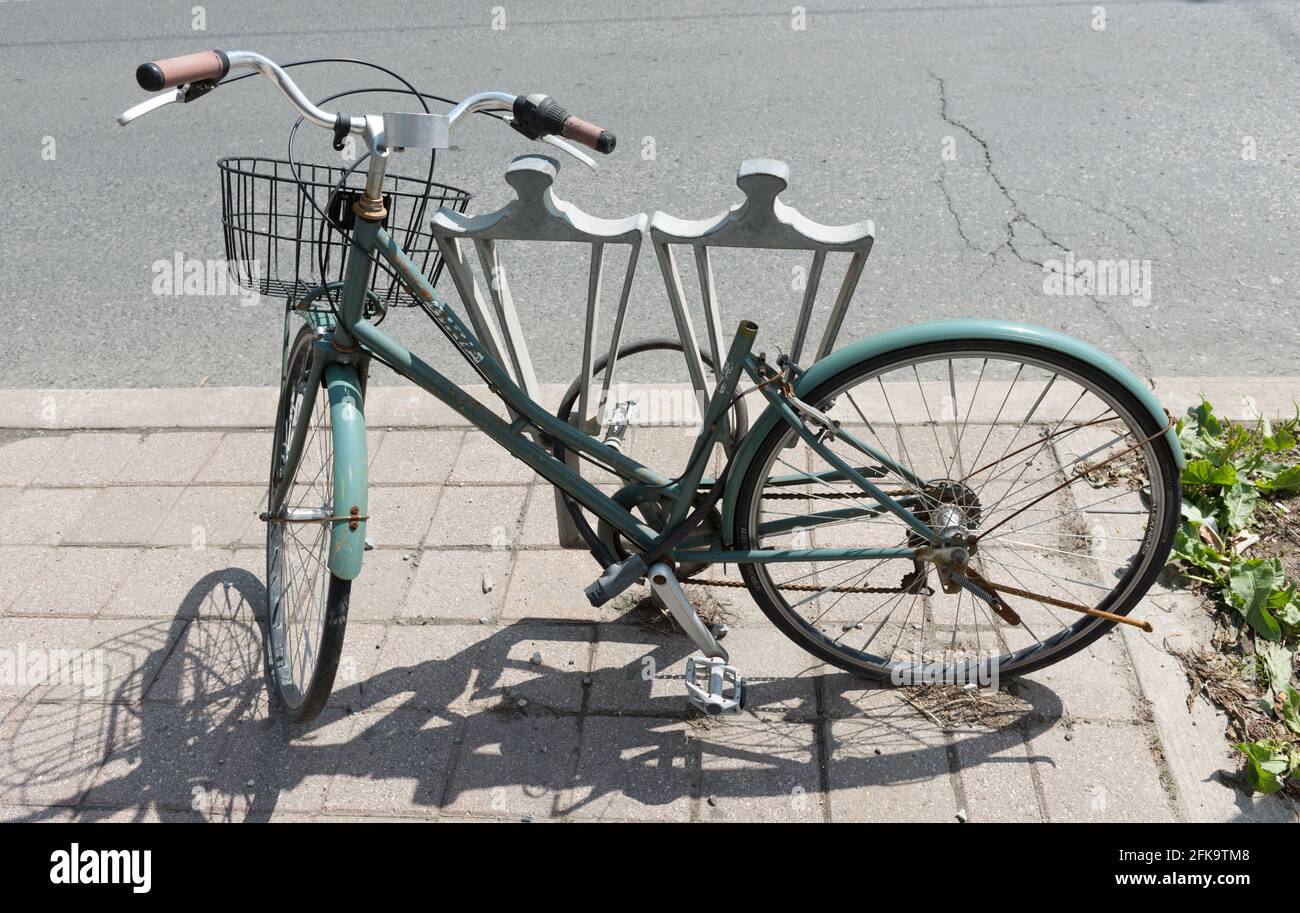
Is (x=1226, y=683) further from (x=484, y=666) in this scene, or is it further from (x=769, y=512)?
(x=484, y=666)

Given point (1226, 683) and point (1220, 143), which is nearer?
point (1226, 683)

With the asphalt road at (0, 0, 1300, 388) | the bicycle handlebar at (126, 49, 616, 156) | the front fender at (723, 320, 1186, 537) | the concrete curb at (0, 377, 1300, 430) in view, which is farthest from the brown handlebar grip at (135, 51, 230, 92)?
the asphalt road at (0, 0, 1300, 388)

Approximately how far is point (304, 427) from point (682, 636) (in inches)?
45.2

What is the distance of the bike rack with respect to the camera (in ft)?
7.85

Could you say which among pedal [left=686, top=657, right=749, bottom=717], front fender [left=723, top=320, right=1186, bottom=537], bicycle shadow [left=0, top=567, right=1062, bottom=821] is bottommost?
bicycle shadow [left=0, top=567, right=1062, bottom=821]

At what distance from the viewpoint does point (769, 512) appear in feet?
10.5

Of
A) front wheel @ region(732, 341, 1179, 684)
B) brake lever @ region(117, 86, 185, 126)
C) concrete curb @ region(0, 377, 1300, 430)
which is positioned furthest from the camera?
concrete curb @ region(0, 377, 1300, 430)

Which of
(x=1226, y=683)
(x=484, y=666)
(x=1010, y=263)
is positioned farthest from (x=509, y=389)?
(x=1010, y=263)

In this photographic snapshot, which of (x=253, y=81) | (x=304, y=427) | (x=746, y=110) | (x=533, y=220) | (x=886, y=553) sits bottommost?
(x=886, y=553)

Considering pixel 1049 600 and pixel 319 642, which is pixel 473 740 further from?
pixel 1049 600

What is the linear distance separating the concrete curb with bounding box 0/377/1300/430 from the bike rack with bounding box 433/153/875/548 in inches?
50.3

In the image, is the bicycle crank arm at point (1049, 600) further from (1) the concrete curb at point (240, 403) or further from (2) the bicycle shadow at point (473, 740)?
(1) the concrete curb at point (240, 403)

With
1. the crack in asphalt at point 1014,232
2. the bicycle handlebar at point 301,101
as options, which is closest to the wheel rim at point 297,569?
the bicycle handlebar at point 301,101

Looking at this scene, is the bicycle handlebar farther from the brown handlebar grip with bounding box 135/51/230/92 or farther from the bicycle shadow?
the bicycle shadow
